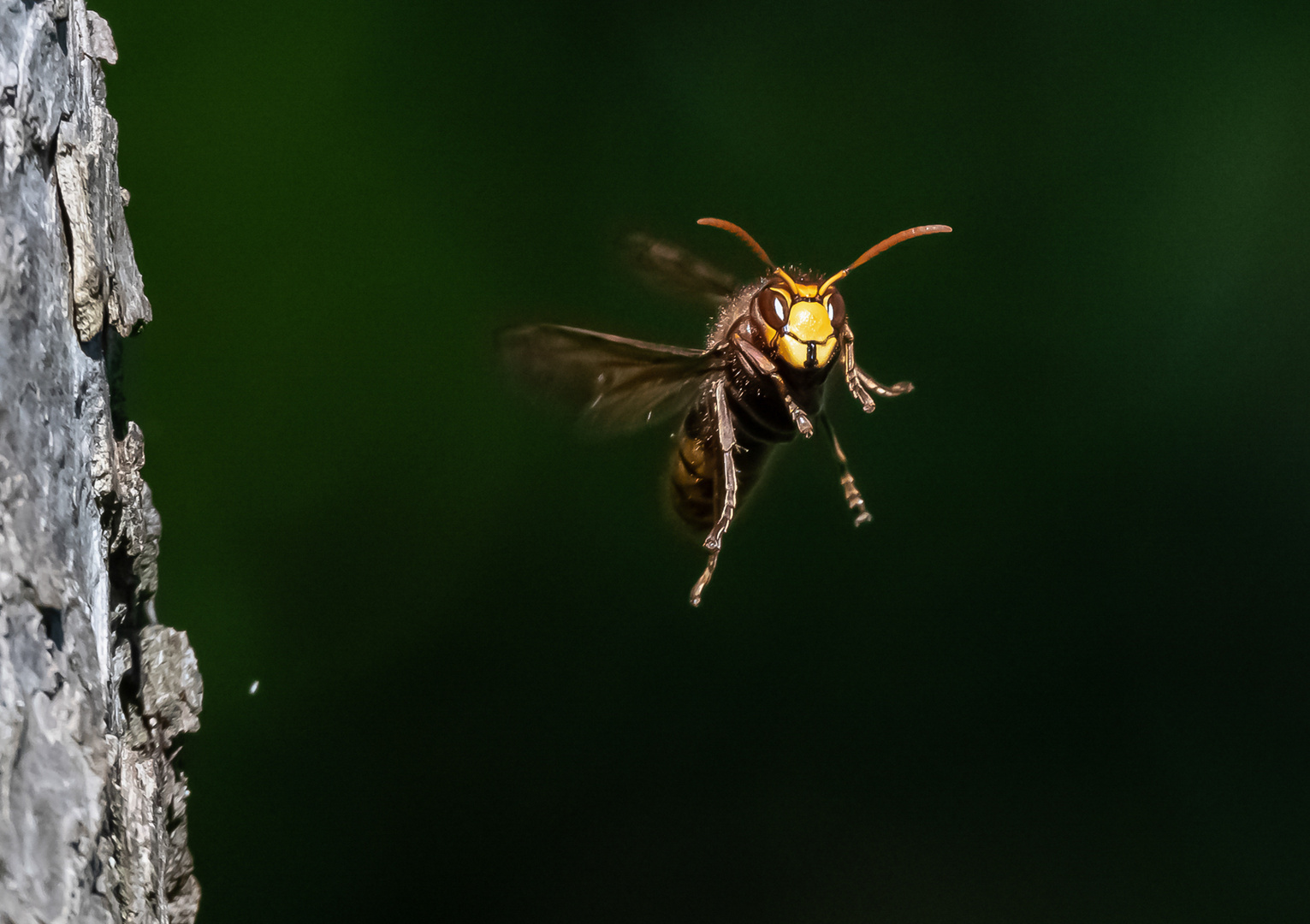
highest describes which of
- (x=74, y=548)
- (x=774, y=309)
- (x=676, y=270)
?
(x=676, y=270)

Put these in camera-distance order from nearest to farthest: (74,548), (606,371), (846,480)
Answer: (74,548)
(606,371)
(846,480)

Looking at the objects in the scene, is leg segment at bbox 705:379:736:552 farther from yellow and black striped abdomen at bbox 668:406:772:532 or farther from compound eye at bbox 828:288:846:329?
compound eye at bbox 828:288:846:329

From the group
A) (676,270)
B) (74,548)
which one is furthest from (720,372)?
(74,548)

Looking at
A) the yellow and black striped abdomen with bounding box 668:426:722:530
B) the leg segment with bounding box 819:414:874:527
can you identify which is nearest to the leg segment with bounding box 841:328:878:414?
the leg segment with bounding box 819:414:874:527

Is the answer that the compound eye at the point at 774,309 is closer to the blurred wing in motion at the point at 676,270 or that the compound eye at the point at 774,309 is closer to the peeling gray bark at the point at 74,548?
the blurred wing in motion at the point at 676,270

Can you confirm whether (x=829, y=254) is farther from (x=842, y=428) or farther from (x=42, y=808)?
(x=42, y=808)

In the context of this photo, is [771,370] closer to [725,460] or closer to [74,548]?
[725,460]

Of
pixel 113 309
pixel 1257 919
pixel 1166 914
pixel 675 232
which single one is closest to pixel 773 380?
pixel 675 232
